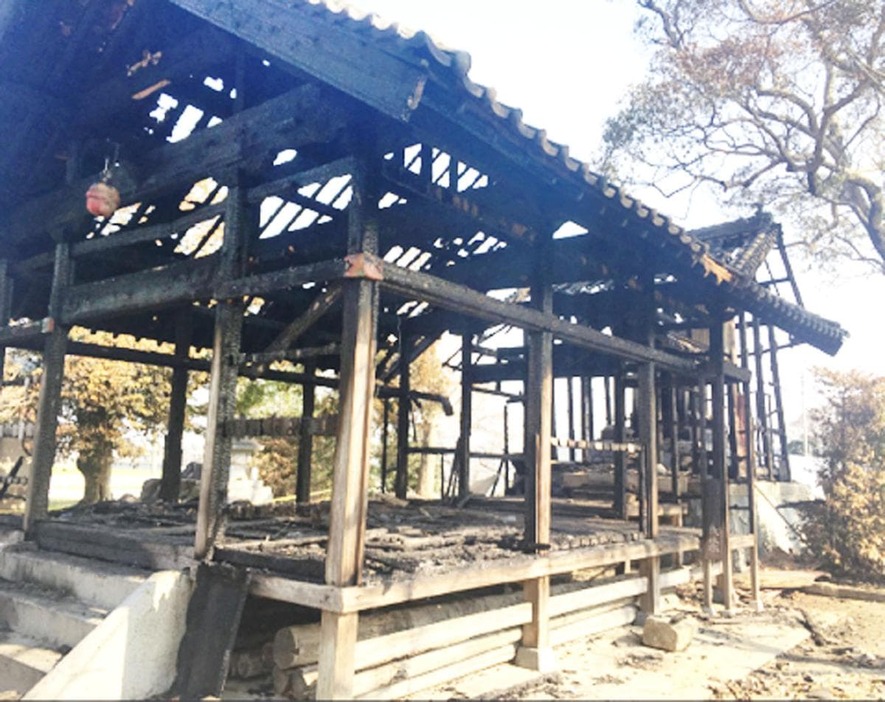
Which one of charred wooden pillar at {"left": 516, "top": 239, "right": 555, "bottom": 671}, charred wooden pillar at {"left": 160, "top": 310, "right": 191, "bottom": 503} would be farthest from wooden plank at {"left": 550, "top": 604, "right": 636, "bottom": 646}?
charred wooden pillar at {"left": 160, "top": 310, "right": 191, "bottom": 503}

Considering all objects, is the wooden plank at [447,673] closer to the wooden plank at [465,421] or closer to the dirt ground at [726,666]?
the dirt ground at [726,666]

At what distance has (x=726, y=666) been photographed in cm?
627

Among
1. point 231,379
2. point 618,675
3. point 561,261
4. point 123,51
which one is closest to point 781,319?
point 561,261

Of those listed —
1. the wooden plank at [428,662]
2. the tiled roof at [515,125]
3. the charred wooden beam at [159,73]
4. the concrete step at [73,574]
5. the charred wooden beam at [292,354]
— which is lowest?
the wooden plank at [428,662]

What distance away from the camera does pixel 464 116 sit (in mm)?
4477

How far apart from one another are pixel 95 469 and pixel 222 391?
1355 centimetres

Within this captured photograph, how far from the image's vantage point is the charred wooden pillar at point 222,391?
515cm

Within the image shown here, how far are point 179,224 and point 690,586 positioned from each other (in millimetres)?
8281

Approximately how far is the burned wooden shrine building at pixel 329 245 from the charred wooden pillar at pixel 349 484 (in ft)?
0.05

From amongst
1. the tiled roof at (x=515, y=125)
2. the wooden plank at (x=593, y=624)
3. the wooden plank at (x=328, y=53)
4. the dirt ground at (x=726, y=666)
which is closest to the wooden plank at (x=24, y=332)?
the wooden plank at (x=328, y=53)

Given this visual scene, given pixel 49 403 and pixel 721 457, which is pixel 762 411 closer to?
pixel 721 457

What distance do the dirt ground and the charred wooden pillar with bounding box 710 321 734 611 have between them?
16.5 inches

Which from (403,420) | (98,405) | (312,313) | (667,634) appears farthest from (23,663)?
(98,405)

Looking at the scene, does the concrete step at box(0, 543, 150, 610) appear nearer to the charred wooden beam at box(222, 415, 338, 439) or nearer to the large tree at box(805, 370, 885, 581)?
the charred wooden beam at box(222, 415, 338, 439)
